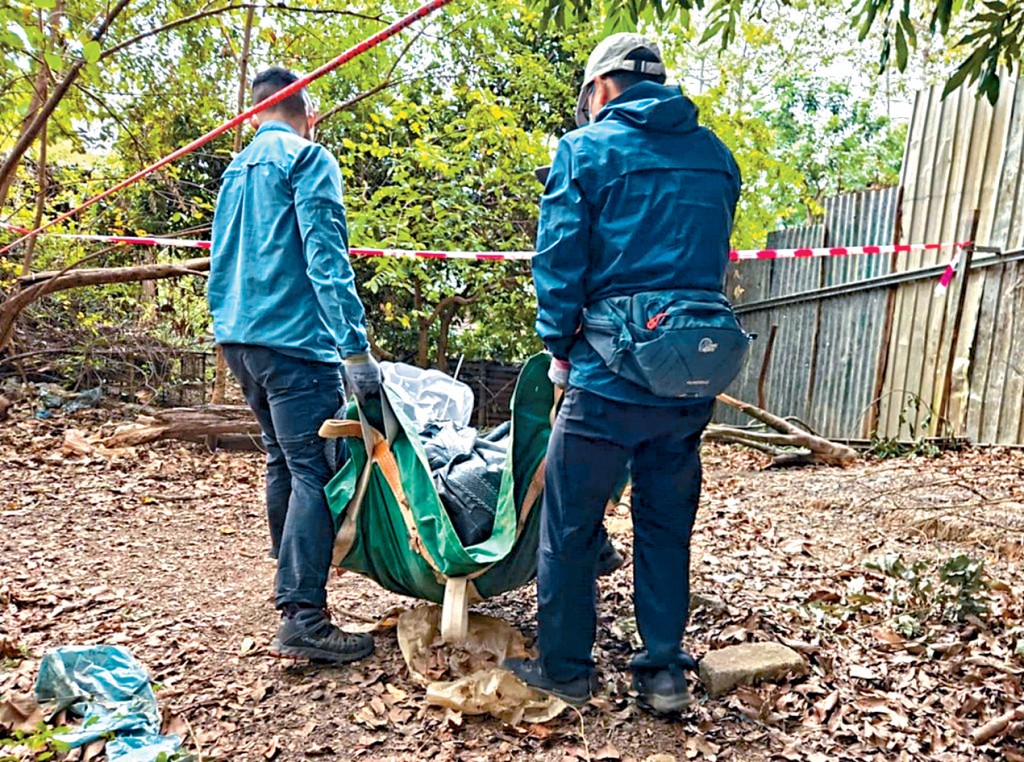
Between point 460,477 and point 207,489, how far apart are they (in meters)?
3.47

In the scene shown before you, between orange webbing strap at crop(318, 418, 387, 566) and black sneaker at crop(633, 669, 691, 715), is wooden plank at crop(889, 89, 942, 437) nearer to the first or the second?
black sneaker at crop(633, 669, 691, 715)

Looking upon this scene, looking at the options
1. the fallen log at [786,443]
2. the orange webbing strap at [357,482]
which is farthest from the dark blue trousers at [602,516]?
the fallen log at [786,443]

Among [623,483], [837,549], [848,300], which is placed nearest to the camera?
[623,483]

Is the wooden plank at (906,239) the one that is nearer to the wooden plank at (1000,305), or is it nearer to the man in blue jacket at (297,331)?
the wooden plank at (1000,305)

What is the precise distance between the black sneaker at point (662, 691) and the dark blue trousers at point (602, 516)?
0.03m

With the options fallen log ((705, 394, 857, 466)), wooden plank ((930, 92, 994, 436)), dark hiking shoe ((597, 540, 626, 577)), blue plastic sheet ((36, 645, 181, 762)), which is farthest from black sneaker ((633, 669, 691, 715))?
wooden plank ((930, 92, 994, 436))

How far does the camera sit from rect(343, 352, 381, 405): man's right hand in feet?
7.90

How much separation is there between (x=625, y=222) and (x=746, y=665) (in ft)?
4.54

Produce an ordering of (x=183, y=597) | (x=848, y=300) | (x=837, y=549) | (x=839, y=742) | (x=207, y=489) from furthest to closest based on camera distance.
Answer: (x=848, y=300) → (x=207, y=489) → (x=837, y=549) → (x=183, y=597) → (x=839, y=742)

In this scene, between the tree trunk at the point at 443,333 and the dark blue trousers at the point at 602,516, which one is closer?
the dark blue trousers at the point at 602,516

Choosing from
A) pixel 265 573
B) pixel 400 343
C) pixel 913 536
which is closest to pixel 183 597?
pixel 265 573

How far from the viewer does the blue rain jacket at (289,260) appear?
2.43 m

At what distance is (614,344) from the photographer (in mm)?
1997

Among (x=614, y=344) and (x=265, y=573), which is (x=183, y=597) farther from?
(x=614, y=344)
